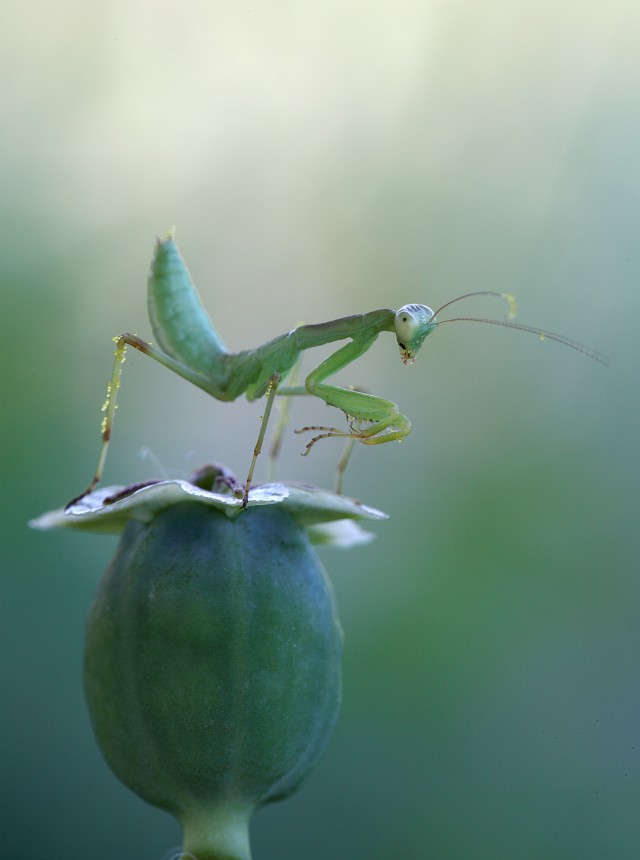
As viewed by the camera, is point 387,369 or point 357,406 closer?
point 357,406

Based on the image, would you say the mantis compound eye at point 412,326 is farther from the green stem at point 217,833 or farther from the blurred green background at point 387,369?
the green stem at point 217,833

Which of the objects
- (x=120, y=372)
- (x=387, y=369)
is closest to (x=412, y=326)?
(x=120, y=372)

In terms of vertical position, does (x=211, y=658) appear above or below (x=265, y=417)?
below

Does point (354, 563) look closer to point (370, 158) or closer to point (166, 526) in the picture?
point (370, 158)

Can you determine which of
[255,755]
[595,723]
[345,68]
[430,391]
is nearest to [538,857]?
[595,723]

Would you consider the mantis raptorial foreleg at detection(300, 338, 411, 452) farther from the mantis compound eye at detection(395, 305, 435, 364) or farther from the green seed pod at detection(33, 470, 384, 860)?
the green seed pod at detection(33, 470, 384, 860)

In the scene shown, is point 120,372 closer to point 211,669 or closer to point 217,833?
point 211,669
